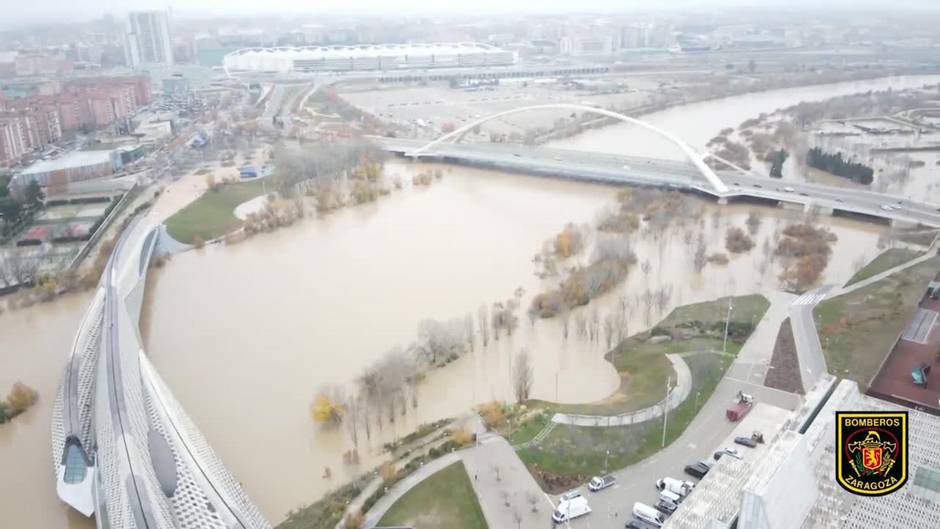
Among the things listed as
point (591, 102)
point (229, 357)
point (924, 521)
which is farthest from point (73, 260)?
point (591, 102)

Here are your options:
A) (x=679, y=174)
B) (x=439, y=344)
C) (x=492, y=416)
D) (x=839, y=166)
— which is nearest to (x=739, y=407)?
(x=492, y=416)

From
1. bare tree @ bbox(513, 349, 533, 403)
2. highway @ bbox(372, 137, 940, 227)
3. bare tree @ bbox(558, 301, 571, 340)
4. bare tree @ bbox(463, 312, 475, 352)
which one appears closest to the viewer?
bare tree @ bbox(513, 349, 533, 403)

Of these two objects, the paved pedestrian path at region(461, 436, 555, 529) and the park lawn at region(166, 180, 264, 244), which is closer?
the paved pedestrian path at region(461, 436, 555, 529)

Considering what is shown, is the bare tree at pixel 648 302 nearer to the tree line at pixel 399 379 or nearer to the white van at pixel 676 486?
the tree line at pixel 399 379

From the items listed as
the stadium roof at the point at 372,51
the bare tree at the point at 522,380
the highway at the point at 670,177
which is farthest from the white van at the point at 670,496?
the stadium roof at the point at 372,51

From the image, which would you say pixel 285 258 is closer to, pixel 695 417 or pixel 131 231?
pixel 131 231

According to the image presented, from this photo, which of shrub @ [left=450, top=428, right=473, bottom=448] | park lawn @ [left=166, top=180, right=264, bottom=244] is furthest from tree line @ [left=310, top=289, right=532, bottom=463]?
park lawn @ [left=166, top=180, right=264, bottom=244]

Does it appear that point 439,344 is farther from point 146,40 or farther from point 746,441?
point 146,40

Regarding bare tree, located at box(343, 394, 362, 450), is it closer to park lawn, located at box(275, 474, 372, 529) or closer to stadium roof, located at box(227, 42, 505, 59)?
park lawn, located at box(275, 474, 372, 529)
